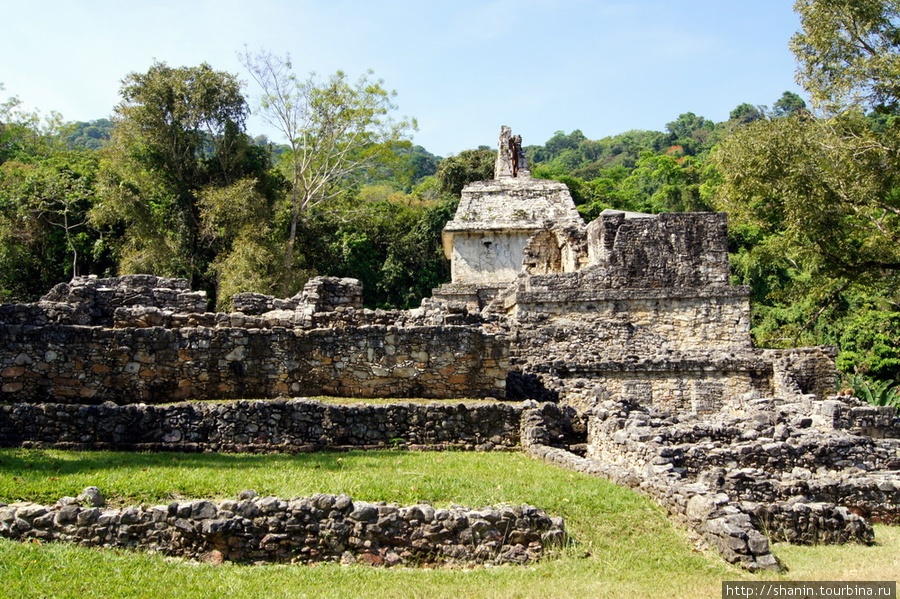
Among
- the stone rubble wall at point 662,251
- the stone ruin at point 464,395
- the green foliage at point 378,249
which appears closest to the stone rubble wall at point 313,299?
the stone ruin at point 464,395

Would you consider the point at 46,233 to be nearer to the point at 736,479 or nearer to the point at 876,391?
the point at 736,479

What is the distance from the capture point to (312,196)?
36594 millimetres

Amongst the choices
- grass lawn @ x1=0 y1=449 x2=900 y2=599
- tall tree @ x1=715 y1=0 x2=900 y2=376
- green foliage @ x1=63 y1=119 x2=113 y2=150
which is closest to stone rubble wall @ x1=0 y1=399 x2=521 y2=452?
grass lawn @ x1=0 y1=449 x2=900 y2=599

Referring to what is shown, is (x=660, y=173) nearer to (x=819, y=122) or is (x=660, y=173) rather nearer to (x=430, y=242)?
(x=430, y=242)

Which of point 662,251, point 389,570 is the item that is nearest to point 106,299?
point 389,570

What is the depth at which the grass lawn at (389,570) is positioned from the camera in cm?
620

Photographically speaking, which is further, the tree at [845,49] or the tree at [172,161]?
the tree at [172,161]

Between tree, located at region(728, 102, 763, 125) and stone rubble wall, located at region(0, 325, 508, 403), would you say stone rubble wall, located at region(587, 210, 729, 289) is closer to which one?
stone rubble wall, located at region(0, 325, 508, 403)

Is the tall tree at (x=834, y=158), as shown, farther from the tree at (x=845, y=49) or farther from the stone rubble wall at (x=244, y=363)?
the stone rubble wall at (x=244, y=363)

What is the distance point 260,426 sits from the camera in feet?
36.6

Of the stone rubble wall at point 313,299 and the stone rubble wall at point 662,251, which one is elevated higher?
the stone rubble wall at point 662,251

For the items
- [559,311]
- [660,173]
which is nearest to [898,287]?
[559,311]

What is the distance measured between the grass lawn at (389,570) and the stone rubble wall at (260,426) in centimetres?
52

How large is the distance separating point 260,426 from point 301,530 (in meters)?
4.31
